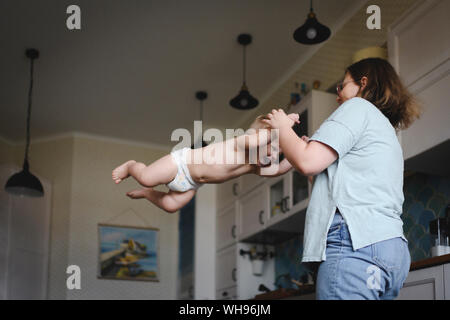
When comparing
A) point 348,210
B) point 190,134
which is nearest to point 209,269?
point 190,134

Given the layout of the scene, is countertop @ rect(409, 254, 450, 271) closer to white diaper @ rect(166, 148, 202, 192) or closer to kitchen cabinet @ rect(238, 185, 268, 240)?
white diaper @ rect(166, 148, 202, 192)

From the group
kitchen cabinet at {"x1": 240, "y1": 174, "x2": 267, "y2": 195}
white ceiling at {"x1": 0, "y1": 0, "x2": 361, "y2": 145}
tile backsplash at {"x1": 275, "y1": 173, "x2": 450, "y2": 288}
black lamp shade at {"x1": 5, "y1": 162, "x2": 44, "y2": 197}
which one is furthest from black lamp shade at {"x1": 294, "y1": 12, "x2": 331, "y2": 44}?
black lamp shade at {"x1": 5, "y1": 162, "x2": 44, "y2": 197}

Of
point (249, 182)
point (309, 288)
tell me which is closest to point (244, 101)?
point (249, 182)

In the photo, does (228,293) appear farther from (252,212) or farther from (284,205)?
(284,205)

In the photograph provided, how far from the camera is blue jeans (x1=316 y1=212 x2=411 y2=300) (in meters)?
1.17

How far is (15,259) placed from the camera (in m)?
5.39

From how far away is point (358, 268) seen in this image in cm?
118

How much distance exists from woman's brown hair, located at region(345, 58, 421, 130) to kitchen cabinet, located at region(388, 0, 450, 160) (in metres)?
1.34

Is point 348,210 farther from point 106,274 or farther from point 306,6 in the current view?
point 106,274

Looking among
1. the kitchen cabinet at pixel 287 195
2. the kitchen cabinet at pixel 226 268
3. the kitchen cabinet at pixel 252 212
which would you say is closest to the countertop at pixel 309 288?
the kitchen cabinet at pixel 287 195

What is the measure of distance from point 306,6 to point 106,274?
11.4 feet

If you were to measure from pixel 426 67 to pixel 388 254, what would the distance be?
1.98 meters

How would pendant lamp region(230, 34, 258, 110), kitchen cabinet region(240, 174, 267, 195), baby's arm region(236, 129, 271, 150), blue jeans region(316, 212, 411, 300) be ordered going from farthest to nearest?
1. kitchen cabinet region(240, 174, 267, 195)
2. pendant lamp region(230, 34, 258, 110)
3. baby's arm region(236, 129, 271, 150)
4. blue jeans region(316, 212, 411, 300)

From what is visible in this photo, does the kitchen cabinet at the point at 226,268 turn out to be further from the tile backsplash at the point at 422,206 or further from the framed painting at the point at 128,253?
the tile backsplash at the point at 422,206
